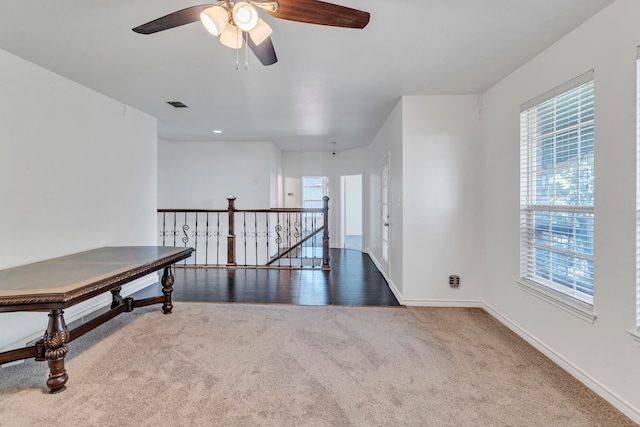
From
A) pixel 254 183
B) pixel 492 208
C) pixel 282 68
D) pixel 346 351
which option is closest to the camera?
pixel 346 351

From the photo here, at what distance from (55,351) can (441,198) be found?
370 centimetres

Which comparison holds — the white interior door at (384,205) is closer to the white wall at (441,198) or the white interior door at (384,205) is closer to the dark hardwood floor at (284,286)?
the dark hardwood floor at (284,286)

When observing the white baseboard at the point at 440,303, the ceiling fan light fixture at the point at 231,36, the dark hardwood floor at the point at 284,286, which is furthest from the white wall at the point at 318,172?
the ceiling fan light fixture at the point at 231,36

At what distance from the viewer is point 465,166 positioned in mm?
3541

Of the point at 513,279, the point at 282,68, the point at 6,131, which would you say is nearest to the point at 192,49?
the point at 282,68

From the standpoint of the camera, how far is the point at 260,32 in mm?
1695

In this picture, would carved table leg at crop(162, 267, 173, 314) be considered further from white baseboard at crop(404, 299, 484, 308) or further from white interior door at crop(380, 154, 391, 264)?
white interior door at crop(380, 154, 391, 264)

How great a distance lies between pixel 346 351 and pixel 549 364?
1549 millimetres

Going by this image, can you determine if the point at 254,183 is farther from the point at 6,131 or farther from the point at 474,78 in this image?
the point at 474,78

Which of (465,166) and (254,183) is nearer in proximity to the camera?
(465,166)

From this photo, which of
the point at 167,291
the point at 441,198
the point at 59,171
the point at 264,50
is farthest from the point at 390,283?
the point at 59,171

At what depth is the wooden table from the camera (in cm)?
186

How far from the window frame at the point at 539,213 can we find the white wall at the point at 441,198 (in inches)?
28.1

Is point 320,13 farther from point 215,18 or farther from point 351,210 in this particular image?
point 351,210
